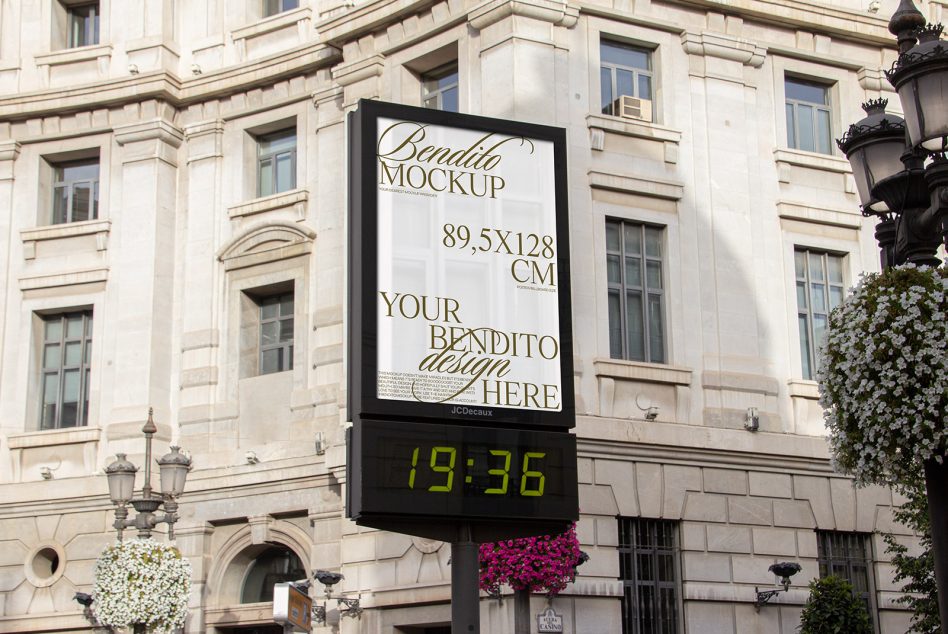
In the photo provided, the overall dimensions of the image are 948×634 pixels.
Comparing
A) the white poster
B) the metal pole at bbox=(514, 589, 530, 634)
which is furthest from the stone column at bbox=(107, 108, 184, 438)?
the white poster

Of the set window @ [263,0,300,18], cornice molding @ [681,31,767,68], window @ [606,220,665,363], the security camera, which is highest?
window @ [263,0,300,18]

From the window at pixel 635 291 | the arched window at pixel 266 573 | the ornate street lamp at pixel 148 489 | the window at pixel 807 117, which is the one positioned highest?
the window at pixel 807 117

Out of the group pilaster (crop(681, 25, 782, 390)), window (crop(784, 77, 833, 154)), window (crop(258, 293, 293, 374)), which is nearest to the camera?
pilaster (crop(681, 25, 782, 390))

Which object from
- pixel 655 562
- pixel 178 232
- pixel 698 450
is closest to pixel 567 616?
pixel 655 562

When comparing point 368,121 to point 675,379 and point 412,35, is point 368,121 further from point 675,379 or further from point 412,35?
point 412,35

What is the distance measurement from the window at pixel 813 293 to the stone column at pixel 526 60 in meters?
5.42

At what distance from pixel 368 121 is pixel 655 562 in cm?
1281

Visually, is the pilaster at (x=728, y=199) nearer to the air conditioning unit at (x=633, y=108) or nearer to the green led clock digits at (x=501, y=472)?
the air conditioning unit at (x=633, y=108)

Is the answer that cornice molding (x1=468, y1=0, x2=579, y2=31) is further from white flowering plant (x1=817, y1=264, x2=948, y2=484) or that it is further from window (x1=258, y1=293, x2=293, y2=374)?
white flowering plant (x1=817, y1=264, x2=948, y2=484)

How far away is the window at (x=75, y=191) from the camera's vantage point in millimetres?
30547

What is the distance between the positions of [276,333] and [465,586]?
16.8 m

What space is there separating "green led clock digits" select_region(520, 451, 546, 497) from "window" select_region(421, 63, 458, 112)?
14.7 m

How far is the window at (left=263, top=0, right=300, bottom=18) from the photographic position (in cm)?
3041

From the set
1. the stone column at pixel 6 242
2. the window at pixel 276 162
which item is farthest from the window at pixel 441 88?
the stone column at pixel 6 242
